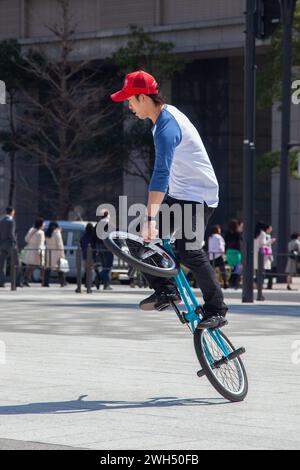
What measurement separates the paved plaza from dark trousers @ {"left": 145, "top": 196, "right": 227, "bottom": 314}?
0.60 metres

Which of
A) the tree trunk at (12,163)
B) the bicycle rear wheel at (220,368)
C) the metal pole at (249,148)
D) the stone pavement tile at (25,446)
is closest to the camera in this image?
the stone pavement tile at (25,446)

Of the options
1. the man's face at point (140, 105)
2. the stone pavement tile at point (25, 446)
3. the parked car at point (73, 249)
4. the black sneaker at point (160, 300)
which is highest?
the man's face at point (140, 105)

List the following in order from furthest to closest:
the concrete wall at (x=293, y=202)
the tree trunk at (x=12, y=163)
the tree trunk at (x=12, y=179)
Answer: the tree trunk at (x=12, y=179) → the tree trunk at (x=12, y=163) → the concrete wall at (x=293, y=202)

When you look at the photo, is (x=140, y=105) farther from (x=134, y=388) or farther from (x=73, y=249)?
(x=73, y=249)

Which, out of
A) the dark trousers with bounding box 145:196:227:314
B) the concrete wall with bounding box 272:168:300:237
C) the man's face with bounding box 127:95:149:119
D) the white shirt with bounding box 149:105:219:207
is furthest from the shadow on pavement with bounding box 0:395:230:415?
the concrete wall with bounding box 272:168:300:237

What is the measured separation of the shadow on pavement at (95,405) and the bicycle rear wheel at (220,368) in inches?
3.4

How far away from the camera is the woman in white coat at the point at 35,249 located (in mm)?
27203

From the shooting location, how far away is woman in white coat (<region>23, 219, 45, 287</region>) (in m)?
27.2

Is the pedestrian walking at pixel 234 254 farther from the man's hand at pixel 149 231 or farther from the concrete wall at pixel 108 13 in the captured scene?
the concrete wall at pixel 108 13

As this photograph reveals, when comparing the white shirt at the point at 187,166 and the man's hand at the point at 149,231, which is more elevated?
the white shirt at the point at 187,166

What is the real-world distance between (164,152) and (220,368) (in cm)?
132

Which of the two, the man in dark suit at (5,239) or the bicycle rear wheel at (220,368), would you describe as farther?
the man in dark suit at (5,239)

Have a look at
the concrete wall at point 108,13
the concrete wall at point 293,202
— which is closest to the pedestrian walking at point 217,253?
the concrete wall at point 293,202

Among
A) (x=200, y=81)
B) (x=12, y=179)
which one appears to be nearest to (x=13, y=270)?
(x=200, y=81)
